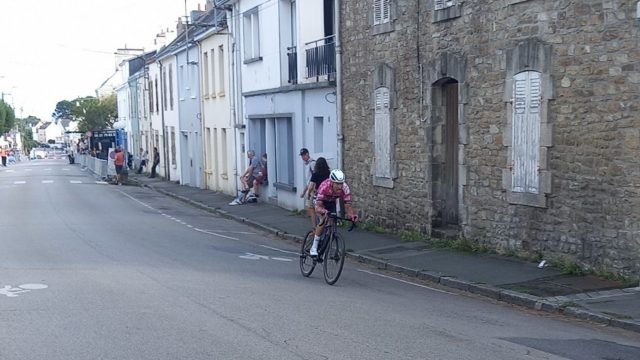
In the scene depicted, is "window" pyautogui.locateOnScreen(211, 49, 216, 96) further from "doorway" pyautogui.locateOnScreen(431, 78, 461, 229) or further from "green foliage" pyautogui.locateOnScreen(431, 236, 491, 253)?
"green foliage" pyautogui.locateOnScreen(431, 236, 491, 253)

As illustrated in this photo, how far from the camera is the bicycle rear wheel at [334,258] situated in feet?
38.2

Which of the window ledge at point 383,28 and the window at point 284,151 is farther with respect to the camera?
the window at point 284,151

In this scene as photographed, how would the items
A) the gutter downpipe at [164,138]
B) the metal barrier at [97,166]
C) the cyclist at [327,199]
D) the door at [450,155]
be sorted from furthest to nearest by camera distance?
the metal barrier at [97,166], the gutter downpipe at [164,138], the door at [450,155], the cyclist at [327,199]

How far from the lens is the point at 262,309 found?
30.6 feet

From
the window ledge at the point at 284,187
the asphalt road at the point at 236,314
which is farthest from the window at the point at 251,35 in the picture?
the asphalt road at the point at 236,314

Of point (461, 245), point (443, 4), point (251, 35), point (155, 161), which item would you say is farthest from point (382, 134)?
point (155, 161)

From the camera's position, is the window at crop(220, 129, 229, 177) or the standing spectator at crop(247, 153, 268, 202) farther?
the window at crop(220, 129, 229, 177)

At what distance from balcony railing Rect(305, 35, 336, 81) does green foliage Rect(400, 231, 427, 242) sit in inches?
211

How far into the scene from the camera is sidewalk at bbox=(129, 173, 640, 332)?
9.48m

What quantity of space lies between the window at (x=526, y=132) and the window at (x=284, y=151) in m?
11.3

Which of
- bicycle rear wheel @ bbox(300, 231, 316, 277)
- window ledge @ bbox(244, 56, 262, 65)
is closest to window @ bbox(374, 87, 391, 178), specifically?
bicycle rear wheel @ bbox(300, 231, 316, 277)

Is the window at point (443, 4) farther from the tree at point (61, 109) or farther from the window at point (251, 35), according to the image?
the tree at point (61, 109)

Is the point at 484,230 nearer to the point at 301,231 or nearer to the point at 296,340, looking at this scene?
the point at 301,231

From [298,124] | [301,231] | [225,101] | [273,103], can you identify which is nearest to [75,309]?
[301,231]
